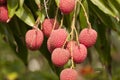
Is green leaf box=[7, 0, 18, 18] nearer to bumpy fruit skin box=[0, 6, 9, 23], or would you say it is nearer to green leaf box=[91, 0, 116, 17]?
bumpy fruit skin box=[0, 6, 9, 23]

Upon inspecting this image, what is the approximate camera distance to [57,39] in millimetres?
1470

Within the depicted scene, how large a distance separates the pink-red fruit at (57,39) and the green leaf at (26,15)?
0.62 feet

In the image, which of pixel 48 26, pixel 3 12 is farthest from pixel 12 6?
pixel 48 26

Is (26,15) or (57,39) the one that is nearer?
(57,39)

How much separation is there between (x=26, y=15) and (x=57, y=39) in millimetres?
258

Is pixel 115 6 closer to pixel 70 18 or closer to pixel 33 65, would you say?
pixel 70 18

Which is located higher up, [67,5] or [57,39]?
[67,5]

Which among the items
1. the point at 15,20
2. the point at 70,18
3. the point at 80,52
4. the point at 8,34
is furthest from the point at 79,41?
the point at 8,34

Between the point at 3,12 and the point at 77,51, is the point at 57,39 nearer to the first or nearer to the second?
the point at 77,51

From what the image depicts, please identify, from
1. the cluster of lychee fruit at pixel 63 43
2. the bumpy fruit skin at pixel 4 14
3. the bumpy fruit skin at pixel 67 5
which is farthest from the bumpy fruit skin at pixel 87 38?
the bumpy fruit skin at pixel 4 14

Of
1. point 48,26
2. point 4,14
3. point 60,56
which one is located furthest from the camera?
point 4,14

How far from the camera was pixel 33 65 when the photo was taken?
7.38 metres

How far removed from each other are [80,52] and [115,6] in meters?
0.32

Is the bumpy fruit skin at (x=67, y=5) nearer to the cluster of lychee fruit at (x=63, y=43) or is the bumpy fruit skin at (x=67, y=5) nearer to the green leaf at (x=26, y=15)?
the cluster of lychee fruit at (x=63, y=43)
